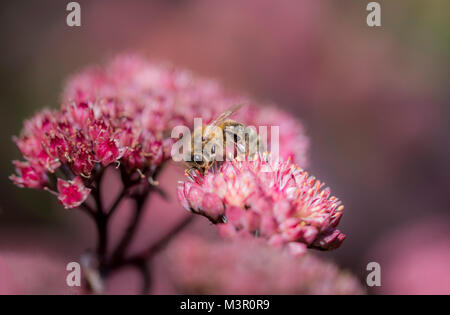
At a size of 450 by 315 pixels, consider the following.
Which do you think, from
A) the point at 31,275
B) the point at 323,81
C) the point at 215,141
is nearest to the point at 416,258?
the point at 323,81

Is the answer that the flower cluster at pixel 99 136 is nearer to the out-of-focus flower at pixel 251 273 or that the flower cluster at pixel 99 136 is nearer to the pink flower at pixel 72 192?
the pink flower at pixel 72 192

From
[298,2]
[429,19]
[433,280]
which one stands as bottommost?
[433,280]

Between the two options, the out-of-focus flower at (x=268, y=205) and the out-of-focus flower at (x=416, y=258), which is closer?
the out-of-focus flower at (x=268, y=205)

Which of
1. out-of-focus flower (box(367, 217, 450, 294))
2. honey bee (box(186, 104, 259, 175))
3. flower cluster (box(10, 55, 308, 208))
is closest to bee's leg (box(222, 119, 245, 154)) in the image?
honey bee (box(186, 104, 259, 175))

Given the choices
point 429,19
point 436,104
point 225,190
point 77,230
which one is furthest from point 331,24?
point 225,190

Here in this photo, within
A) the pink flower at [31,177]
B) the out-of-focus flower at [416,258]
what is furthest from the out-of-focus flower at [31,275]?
the out-of-focus flower at [416,258]

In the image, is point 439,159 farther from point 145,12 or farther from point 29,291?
point 29,291
